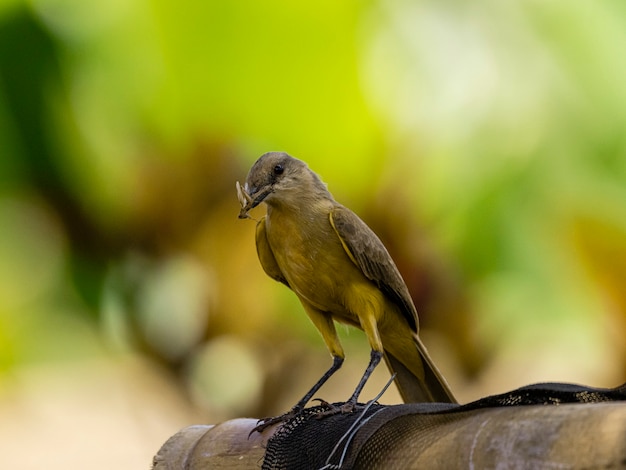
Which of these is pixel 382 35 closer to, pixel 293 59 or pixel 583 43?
pixel 293 59

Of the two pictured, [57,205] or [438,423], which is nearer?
[438,423]

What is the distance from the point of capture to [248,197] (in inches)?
57.3

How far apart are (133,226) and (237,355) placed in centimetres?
63

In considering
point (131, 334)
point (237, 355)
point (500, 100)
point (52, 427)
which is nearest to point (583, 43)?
point (500, 100)

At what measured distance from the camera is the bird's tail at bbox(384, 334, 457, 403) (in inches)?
64.8

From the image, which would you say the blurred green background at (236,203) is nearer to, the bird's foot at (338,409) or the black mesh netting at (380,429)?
the bird's foot at (338,409)

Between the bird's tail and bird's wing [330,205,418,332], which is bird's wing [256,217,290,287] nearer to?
bird's wing [330,205,418,332]

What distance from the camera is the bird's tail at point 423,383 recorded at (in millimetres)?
1646

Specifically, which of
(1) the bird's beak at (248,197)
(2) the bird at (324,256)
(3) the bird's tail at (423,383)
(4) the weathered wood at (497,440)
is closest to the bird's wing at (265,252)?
(2) the bird at (324,256)

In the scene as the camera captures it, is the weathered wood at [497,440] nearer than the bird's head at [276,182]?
Yes

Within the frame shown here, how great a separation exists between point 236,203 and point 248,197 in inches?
64.3

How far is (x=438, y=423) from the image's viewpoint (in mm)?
1061

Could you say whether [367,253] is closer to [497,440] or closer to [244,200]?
[244,200]

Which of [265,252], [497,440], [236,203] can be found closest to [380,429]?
[497,440]
